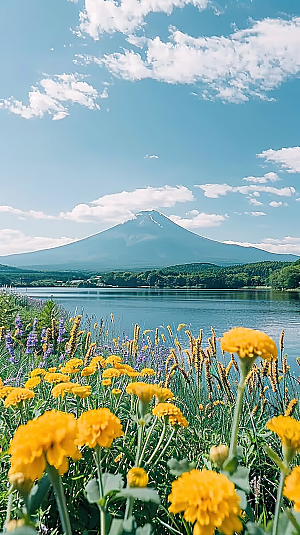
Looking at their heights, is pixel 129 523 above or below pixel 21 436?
below

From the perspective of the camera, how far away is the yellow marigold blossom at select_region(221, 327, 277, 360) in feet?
3.32

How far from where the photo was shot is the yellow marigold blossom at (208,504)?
2.48ft

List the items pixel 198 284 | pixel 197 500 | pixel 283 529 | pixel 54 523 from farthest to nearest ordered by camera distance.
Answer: pixel 198 284 < pixel 54 523 < pixel 283 529 < pixel 197 500

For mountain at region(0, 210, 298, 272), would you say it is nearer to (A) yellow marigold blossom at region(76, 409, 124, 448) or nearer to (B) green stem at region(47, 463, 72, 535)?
(A) yellow marigold blossom at region(76, 409, 124, 448)

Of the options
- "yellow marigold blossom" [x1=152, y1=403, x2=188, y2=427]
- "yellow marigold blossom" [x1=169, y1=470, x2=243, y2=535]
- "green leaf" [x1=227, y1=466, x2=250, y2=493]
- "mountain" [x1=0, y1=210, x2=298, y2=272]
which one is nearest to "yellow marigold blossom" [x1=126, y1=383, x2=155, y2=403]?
"yellow marigold blossom" [x1=152, y1=403, x2=188, y2=427]

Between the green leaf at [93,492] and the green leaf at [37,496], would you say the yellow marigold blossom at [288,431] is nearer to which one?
the green leaf at [93,492]

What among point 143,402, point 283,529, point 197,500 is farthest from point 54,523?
point 197,500

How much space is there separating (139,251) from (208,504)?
172 metres

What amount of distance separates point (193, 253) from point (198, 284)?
363 feet

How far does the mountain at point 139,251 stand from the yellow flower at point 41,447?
14927cm

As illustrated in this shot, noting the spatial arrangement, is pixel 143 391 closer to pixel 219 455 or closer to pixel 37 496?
pixel 219 455

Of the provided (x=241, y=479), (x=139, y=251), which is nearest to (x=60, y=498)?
(x=241, y=479)

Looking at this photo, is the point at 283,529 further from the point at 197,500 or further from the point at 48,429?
the point at 48,429

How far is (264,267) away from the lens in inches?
2186
